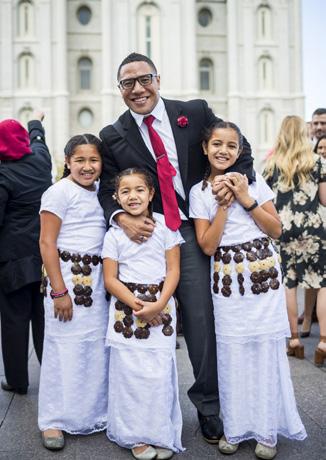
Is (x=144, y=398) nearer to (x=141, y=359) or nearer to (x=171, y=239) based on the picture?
(x=141, y=359)

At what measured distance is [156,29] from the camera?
41312 millimetres

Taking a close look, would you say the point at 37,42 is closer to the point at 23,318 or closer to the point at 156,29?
the point at 156,29

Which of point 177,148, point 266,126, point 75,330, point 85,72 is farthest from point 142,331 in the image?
point 266,126

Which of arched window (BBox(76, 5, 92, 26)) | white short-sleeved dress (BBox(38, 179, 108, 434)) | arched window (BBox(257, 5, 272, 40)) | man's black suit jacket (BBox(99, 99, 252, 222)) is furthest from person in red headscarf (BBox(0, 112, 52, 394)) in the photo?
arched window (BBox(257, 5, 272, 40))

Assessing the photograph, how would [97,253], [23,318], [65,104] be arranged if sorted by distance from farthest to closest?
[65,104] → [23,318] → [97,253]

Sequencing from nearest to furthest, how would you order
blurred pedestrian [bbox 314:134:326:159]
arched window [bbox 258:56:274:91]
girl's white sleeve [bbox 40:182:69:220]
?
1. girl's white sleeve [bbox 40:182:69:220]
2. blurred pedestrian [bbox 314:134:326:159]
3. arched window [bbox 258:56:274:91]

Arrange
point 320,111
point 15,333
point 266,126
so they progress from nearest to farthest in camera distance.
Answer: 1. point 15,333
2. point 320,111
3. point 266,126

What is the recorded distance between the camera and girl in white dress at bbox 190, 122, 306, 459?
3105 millimetres

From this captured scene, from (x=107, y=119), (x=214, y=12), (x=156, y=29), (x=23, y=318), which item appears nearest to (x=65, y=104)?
(x=107, y=119)

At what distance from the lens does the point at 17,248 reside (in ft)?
13.9

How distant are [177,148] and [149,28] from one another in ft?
133

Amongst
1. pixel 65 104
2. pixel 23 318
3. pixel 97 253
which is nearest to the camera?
pixel 97 253

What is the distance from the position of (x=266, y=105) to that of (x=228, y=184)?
40.3 metres

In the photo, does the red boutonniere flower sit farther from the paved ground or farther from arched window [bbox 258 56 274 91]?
arched window [bbox 258 56 274 91]
